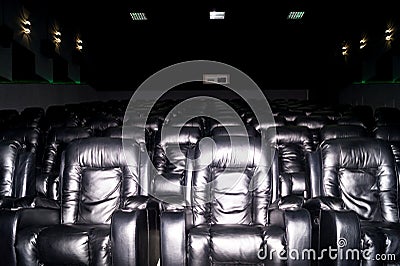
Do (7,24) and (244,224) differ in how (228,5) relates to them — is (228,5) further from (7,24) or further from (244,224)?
(244,224)

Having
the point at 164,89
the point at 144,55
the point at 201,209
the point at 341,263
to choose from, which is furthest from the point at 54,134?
the point at 164,89

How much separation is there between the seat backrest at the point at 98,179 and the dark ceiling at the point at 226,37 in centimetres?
879

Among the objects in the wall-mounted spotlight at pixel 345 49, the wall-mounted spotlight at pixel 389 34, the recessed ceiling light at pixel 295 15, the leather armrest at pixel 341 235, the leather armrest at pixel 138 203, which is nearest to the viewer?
the leather armrest at pixel 341 235

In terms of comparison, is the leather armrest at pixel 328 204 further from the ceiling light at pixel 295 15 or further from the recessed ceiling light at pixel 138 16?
the recessed ceiling light at pixel 138 16

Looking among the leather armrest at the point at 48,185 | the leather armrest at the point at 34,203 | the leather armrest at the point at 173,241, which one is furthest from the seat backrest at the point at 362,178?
the leather armrest at the point at 48,185

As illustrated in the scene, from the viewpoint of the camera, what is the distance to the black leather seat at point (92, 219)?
254 centimetres

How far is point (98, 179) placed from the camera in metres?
3.17

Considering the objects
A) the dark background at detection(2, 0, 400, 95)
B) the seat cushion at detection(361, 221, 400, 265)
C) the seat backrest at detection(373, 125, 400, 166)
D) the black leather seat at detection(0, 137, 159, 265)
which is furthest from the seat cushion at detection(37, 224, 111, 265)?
the dark background at detection(2, 0, 400, 95)

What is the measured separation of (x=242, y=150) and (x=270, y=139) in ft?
2.62

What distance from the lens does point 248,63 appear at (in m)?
14.4

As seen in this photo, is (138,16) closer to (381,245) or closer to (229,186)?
(229,186)

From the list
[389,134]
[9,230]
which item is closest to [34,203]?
[9,230]

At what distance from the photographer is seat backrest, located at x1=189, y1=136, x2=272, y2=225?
3107mm

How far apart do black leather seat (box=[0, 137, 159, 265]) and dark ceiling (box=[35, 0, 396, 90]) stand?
8828 millimetres
